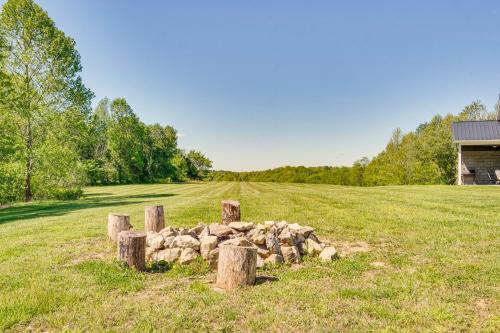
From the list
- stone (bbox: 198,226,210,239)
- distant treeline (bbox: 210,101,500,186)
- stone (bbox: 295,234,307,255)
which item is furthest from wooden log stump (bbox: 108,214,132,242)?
distant treeline (bbox: 210,101,500,186)

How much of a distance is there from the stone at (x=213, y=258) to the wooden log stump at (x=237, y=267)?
37.4 inches

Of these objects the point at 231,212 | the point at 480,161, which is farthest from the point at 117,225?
the point at 480,161

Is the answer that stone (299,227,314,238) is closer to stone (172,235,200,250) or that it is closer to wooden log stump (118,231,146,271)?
stone (172,235,200,250)

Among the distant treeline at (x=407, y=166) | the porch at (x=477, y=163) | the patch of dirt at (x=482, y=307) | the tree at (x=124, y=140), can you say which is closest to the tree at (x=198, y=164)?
the distant treeline at (x=407, y=166)

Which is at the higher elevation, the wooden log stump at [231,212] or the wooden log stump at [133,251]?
the wooden log stump at [231,212]

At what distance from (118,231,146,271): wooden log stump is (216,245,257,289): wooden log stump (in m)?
1.81

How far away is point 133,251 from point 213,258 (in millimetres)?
1567

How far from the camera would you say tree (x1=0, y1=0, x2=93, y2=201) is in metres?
20.5

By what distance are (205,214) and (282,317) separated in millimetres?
8345

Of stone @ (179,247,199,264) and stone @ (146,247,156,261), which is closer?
stone @ (179,247,199,264)

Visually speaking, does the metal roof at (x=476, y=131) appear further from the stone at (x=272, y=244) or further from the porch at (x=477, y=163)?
the stone at (x=272, y=244)

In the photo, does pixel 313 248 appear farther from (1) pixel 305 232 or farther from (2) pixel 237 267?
(2) pixel 237 267

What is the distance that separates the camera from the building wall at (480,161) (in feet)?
77.6

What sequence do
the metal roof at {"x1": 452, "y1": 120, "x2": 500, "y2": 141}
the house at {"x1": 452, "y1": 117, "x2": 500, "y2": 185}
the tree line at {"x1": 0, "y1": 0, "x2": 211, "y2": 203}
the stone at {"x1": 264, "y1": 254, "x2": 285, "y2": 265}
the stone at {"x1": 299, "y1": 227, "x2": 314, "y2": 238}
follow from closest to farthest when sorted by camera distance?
the stone at {"x1": 264, "y1": 254, "x2": 285, "y2": 265} → the stone at {"x1": 299, "y1": 227, "x2": 314, "y2": 238} → the tree line at {"x1": 0, "y1": 0, "x2": 211, "y2": 203} → the metal roof at {"x1": 452, "y1": 120, "x2": 500, "y2": 141} → the house at {"x1": 452, "y1": 117, "x2": 500, "y2": 185}
